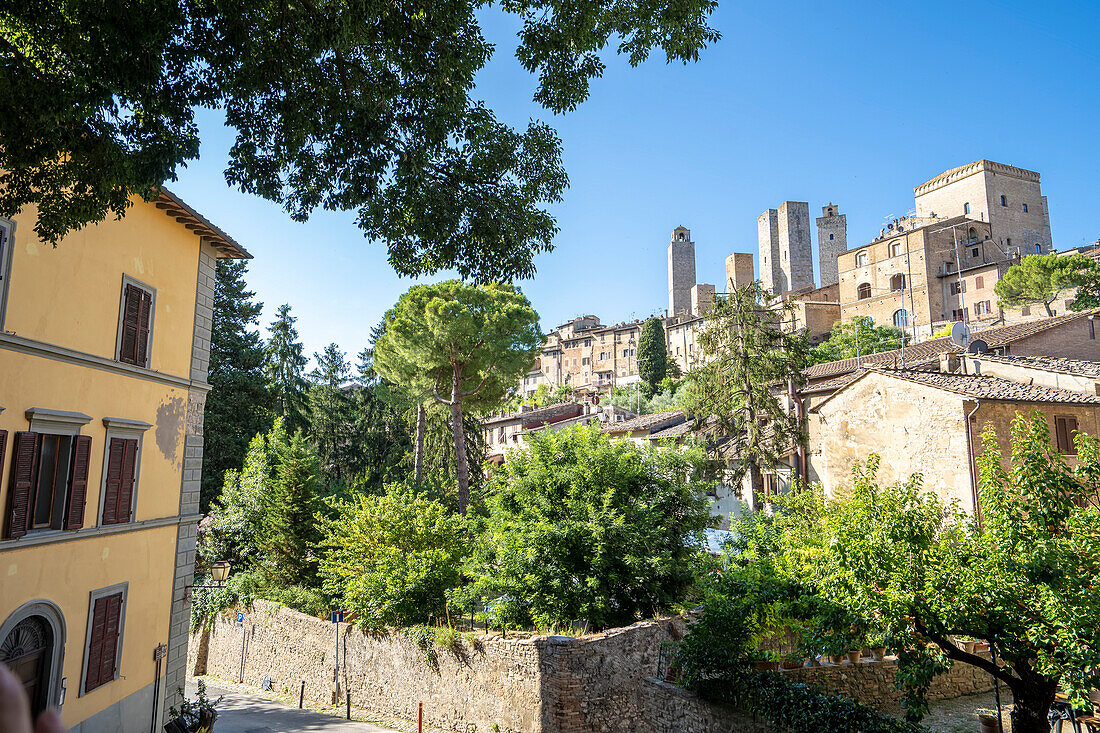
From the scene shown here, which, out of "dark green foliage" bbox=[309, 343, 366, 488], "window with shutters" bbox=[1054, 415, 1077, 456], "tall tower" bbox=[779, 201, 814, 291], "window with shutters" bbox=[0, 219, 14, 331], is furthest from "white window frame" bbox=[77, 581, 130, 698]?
"tall tower" bbox=[779, 201, 814, 291]

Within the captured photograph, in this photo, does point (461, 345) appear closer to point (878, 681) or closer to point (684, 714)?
point (684, 714)

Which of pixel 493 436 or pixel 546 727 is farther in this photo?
pixel 493 436

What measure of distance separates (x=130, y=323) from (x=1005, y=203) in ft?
295

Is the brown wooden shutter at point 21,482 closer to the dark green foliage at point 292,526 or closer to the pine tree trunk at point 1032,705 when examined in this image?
the dark green foliage at point 292,526

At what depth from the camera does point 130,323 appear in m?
12.4

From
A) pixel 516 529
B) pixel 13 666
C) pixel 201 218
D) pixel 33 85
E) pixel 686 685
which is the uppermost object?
pixel 201 218

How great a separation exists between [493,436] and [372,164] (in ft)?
168

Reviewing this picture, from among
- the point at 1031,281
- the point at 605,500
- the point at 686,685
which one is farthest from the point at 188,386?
the point at 1031,281

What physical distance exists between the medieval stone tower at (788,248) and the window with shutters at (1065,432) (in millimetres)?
78398

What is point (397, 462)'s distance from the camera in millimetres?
36312

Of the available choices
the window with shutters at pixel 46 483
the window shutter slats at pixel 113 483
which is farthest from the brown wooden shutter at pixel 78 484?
the window shutter slats at pixel 113 483

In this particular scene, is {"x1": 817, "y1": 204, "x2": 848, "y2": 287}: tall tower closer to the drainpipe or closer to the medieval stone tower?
the medieval stone tower

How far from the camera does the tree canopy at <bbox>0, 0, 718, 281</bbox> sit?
263 inches

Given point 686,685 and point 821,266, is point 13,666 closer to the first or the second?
point 686,685
